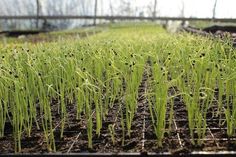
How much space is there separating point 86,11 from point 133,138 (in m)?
20.4

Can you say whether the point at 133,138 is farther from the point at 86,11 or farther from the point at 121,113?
the point at 86,11

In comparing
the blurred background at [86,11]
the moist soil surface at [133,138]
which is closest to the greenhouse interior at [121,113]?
the moist soil surface at [133,138]

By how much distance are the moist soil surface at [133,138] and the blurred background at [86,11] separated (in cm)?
1566

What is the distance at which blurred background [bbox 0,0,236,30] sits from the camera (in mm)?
18797

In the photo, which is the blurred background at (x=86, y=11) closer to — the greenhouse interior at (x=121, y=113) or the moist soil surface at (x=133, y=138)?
the greenhouse interior at (x=121, y=113)

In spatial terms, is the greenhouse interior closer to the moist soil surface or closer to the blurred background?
the moist soil surface

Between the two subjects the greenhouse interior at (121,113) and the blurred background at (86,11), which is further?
the blurred background at (86,11)

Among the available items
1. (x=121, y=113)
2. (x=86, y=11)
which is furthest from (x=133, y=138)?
(x=86, y=11)

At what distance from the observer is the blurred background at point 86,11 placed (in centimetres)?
1880

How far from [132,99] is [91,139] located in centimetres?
36

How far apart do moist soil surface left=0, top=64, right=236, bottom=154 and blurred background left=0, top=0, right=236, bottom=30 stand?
51.4ft

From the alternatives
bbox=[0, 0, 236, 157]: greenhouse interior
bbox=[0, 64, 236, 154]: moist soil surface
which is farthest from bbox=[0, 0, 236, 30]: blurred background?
bbox=[0, 64, 236, 154]: moist soil surface

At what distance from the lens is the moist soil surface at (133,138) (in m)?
1.87

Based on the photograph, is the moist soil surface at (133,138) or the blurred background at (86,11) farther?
the blurred background at (86,11)
